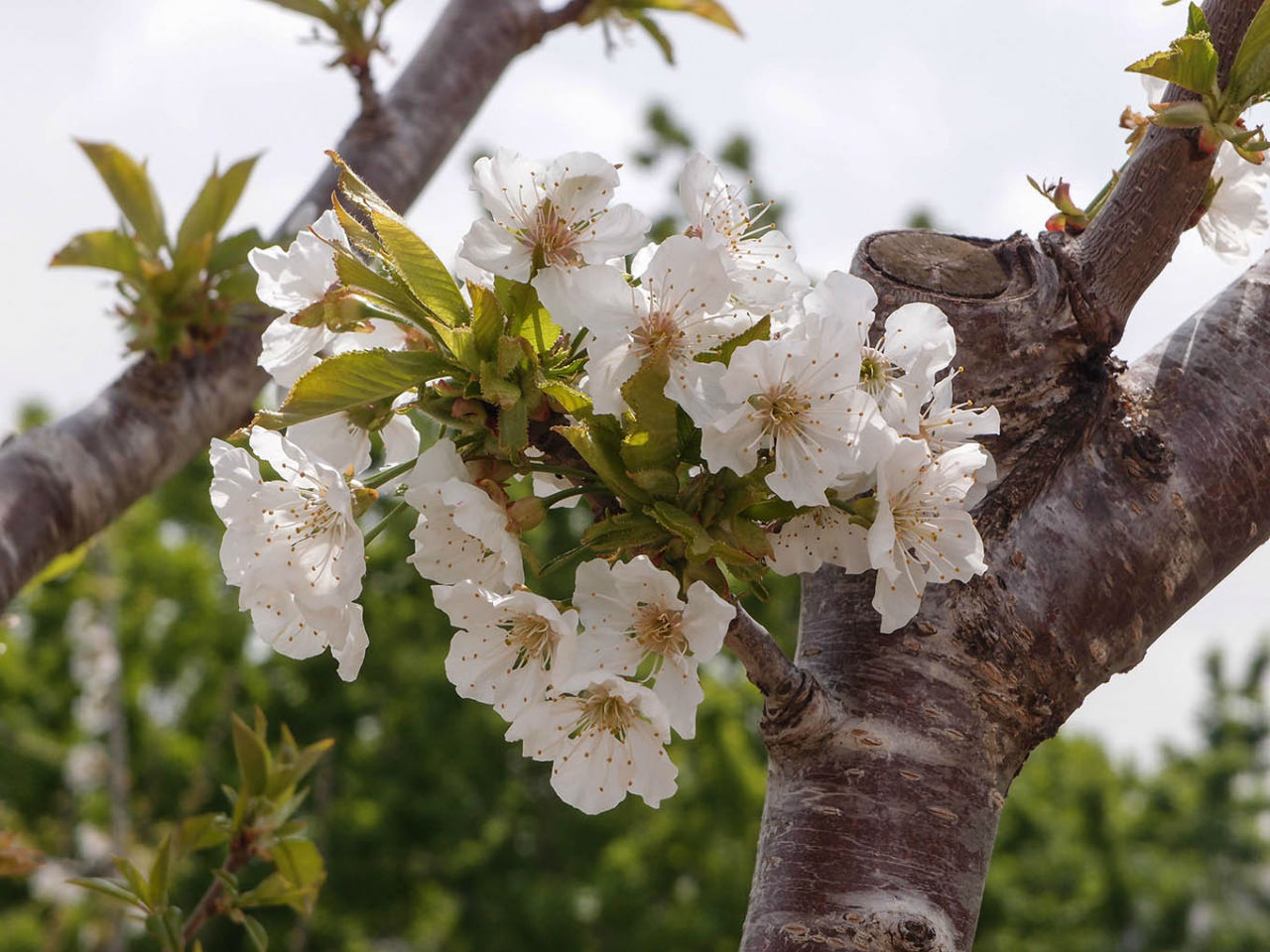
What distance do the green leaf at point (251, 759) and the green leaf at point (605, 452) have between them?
3.29 ft

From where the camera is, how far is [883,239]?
148cm

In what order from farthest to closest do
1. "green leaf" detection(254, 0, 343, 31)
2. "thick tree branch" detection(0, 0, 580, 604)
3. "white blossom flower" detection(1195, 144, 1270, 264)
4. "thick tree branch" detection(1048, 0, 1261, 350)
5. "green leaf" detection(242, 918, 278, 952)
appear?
"green leaf" detection(254, 0, 343, 31), "thick tree branch" detection(0, 0, 580, 604), "green leaf" detection(242, 918, 278, 952), "white blossom flower" detection(1195, 144, 1270, 264), "thick tree branch" detection(1048, 0, 1261, 350)

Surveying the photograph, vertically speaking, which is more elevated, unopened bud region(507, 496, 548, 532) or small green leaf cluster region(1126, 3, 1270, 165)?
small green leaf cluster region(1126, 3, 1270, 165)

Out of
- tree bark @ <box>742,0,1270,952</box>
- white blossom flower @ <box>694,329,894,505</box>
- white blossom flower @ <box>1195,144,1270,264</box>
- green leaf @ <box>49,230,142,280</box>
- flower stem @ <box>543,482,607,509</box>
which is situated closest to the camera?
white blossom flower @ <box>694,329,894,505</box>

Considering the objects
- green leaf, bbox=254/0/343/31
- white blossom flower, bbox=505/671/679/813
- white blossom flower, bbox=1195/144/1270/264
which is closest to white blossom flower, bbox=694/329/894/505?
white blossom flower, bbox=505/671/679/813

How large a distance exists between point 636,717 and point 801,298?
380mm

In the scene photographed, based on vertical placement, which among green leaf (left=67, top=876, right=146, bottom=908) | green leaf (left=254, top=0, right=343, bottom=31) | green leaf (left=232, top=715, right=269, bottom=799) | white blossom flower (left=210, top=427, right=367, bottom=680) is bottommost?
green leaf (left=67, top=876, right=146, bottom=908)

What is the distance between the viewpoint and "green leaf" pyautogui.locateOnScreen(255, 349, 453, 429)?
98cm

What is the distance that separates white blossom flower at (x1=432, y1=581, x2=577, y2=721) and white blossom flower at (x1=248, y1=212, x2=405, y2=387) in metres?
0.26

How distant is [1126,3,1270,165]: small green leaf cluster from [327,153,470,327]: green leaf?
723 millimetres

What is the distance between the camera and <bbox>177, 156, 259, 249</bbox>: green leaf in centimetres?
221

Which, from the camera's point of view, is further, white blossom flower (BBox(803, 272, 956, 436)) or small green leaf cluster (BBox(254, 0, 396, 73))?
small green leaf cluster (BBox(254, 0, 396, 73))

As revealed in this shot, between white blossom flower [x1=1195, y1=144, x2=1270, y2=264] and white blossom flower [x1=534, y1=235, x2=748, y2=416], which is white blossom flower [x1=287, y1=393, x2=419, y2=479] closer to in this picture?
white blossom flower [x1=534, y1=235, x2=748, y2=416]

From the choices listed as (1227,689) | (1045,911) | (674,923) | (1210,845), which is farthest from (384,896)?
(1227,689)
